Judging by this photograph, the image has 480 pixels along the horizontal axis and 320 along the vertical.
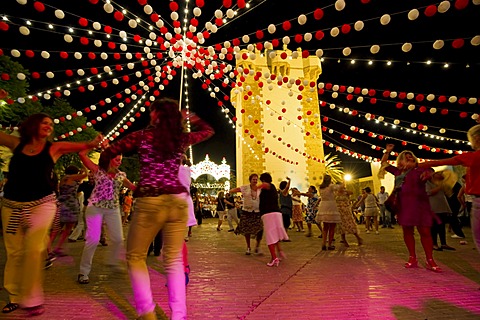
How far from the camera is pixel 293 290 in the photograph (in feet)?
13.1

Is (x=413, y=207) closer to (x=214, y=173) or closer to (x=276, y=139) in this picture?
(x=276, y=139)

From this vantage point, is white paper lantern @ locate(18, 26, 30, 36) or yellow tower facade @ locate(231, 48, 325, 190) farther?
yellow tower facade @ locate(231, 48, 325, 190)

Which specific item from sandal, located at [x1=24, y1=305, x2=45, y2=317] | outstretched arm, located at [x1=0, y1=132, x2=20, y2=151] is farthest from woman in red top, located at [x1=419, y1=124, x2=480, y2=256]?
outstretched arm, located at [x1=0, y1=132, x2=20, y2=151]

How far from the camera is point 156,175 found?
2.54m

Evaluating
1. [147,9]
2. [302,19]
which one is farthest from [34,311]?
[302,19]

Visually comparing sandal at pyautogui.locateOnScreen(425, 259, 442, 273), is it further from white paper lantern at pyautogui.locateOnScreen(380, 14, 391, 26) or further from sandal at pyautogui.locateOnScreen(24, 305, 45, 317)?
sandal at pyautogui.locateOnScreen(24, 305, 45, 317)

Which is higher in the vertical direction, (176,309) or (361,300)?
(176,309)

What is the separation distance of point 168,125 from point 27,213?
155 cm

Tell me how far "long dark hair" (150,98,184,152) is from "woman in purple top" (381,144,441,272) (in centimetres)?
417

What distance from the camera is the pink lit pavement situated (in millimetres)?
3133

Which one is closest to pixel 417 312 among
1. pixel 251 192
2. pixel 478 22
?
pixel 251 192

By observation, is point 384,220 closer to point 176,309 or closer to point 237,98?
point 176,309

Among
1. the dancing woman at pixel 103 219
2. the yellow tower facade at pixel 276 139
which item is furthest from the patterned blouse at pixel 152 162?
the yellow tower facade at pixel 276 139

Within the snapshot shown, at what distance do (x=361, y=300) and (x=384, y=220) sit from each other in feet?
43.2
